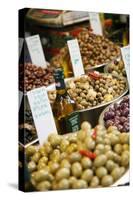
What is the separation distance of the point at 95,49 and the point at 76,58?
0.16 metres

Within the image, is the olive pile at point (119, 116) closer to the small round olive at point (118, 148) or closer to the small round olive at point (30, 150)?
the small round olive at point (118, 148)

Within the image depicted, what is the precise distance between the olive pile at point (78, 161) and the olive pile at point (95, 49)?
42cm

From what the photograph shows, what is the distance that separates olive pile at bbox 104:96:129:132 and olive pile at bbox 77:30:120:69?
0.92 ft

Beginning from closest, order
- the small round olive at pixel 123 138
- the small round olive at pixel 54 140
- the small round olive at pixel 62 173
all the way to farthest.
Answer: the small round olive at pixel 62 173 → the small round olive at pixel 54 140 → the small round olive at pixel 123 138

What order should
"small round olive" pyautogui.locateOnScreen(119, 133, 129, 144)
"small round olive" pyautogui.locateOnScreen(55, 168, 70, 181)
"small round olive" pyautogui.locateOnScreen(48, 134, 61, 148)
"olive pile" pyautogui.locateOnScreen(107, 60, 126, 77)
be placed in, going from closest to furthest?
"small round olive" pyautogui.locateOnScreen(55, 168, 70, 181), "small round olive" pyautogui.locateOnScreen(48, 134, 61, 148), "small round olive" pyautogui.locateOnScreen(119, 133, 129, 144), "olive pile" pyautogui.locateOnScreen(107, 60, 126, 77)

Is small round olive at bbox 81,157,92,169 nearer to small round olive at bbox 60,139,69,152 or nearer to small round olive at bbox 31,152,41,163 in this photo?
small round olive at bbox 60,139,69,152

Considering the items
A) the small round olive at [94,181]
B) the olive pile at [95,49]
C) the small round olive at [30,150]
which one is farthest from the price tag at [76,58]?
the small round olive at [94,181]

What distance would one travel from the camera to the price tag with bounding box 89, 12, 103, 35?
3.63 metres

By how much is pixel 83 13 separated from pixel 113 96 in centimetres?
54

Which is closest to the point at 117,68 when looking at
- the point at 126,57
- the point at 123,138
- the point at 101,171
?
the point at 126,57

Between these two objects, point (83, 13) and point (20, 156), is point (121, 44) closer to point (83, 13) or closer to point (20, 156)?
point (83, 13)

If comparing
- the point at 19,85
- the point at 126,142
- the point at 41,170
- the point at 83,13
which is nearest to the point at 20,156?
the point at 41,170

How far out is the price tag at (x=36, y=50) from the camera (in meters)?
3.37

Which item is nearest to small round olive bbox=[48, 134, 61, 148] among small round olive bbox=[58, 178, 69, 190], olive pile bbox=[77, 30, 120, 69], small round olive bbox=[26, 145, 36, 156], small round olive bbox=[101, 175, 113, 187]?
small round olive bbox=[26, 145, 36, 156]
